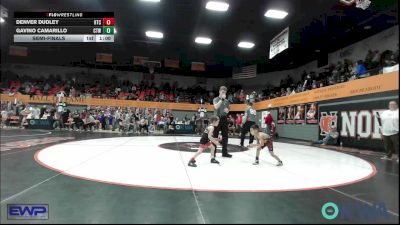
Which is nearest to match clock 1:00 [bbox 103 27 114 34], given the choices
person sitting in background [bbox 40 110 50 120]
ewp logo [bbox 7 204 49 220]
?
ewp logo [bbox 7 204 49 220]

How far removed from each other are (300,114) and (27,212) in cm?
1590

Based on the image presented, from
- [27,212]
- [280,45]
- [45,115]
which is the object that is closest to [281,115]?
[280,45]

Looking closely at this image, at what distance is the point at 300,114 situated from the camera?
16203 millimetres

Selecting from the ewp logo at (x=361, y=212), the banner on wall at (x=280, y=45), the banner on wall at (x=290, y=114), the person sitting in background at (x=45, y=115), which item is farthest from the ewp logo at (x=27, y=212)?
the person sitting in background at (x=45, y=115)

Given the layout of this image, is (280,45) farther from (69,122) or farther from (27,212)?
(69,122)

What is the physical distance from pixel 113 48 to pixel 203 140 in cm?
1550

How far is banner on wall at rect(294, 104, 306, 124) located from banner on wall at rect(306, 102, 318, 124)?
1.56 ft

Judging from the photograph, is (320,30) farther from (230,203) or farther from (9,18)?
(9,18)

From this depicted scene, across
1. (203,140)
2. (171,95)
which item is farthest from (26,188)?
(171,95)

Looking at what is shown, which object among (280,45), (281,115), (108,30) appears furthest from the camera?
(281,115)

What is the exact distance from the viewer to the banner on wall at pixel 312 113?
1450cm

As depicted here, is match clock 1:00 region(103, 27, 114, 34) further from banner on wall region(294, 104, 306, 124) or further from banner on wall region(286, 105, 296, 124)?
banner on wall region(286, 105, 296, 124)

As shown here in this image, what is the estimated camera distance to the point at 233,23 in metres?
13.0
